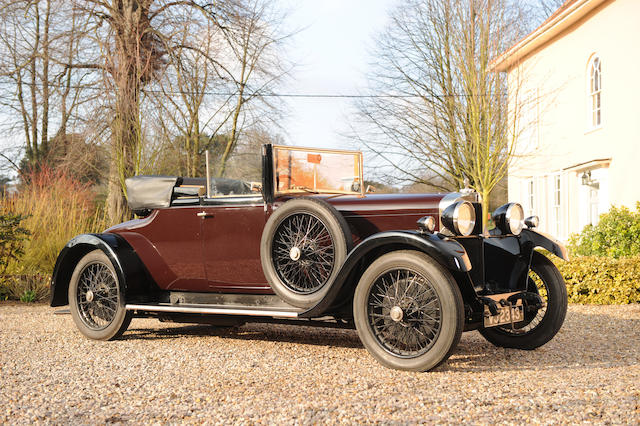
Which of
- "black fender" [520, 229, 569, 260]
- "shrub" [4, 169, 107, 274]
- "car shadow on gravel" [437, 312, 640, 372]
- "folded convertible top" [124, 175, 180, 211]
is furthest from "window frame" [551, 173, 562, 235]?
"folded convertible top" [124, 175, 180, 211]

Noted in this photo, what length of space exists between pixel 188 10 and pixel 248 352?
43.0 feet

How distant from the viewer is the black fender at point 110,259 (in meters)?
5.62

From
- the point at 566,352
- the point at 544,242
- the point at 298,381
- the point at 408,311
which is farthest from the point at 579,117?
the point at 298,381

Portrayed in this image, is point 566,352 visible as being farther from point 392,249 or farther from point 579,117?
point 579,117

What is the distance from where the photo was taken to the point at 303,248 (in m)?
4.73

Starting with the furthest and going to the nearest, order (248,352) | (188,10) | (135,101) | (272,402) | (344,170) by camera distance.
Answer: (188,10) < (135,101) < (344,170) < (248,352) < (272,402)

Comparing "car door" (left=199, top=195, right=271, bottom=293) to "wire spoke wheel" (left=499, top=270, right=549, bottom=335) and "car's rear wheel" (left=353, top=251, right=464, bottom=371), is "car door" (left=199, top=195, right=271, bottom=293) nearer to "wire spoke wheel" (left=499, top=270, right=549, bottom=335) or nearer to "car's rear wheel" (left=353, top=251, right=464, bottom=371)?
"car's rear wheel" (left=353, top=251, right=464, bottom=371)

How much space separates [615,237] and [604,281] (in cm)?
249

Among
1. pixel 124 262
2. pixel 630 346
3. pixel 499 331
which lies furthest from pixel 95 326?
pixel 630 346

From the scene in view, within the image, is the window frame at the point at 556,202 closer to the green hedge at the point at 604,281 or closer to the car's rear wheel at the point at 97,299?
the green hedge at the point at 604,281

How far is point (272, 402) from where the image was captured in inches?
137

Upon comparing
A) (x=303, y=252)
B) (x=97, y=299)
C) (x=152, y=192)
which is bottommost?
(x=97, y=299)

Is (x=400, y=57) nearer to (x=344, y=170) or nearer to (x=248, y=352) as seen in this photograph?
(x=344, y=170)

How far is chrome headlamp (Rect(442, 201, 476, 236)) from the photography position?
4293 mm
